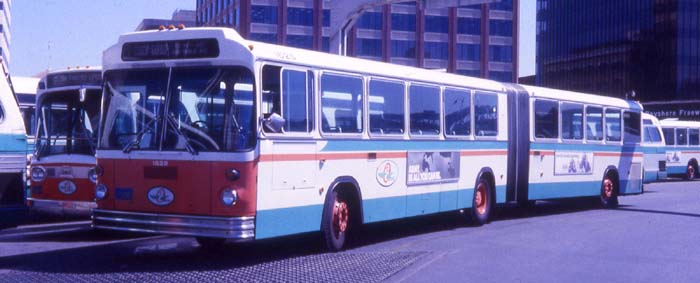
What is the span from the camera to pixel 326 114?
11.5m

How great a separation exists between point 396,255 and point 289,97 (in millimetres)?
2612

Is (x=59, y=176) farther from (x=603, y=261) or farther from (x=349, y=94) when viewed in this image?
(x=603, y=261)

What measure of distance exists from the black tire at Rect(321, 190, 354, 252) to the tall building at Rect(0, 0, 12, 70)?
85.2m

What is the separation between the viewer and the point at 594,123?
20.1 m

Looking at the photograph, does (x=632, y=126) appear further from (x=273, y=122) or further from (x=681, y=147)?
(x=681, y=147)

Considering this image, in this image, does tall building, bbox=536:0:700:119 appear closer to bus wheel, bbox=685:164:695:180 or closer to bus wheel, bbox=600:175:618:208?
bus wheel, bbox=685:164:695:180

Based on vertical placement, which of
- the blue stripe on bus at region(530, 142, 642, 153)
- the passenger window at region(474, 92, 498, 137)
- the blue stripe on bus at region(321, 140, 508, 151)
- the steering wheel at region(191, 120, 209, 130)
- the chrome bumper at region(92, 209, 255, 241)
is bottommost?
the chrome bumper at region(92, 209, 255, 241)

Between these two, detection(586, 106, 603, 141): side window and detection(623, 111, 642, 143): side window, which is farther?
detection(623, 111, 642, 143): side window

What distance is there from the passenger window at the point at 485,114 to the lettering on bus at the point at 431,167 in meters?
1.17

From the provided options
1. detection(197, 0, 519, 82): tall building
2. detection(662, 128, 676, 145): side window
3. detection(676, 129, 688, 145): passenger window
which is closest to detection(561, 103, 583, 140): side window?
detection(662, 128, 676, 145): side window

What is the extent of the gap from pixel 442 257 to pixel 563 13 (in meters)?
101

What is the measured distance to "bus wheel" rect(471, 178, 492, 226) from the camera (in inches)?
626

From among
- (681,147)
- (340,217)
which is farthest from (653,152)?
(340,217)

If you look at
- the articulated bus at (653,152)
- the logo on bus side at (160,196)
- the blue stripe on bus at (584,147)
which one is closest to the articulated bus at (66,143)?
the logo on bus side at (160,196)
